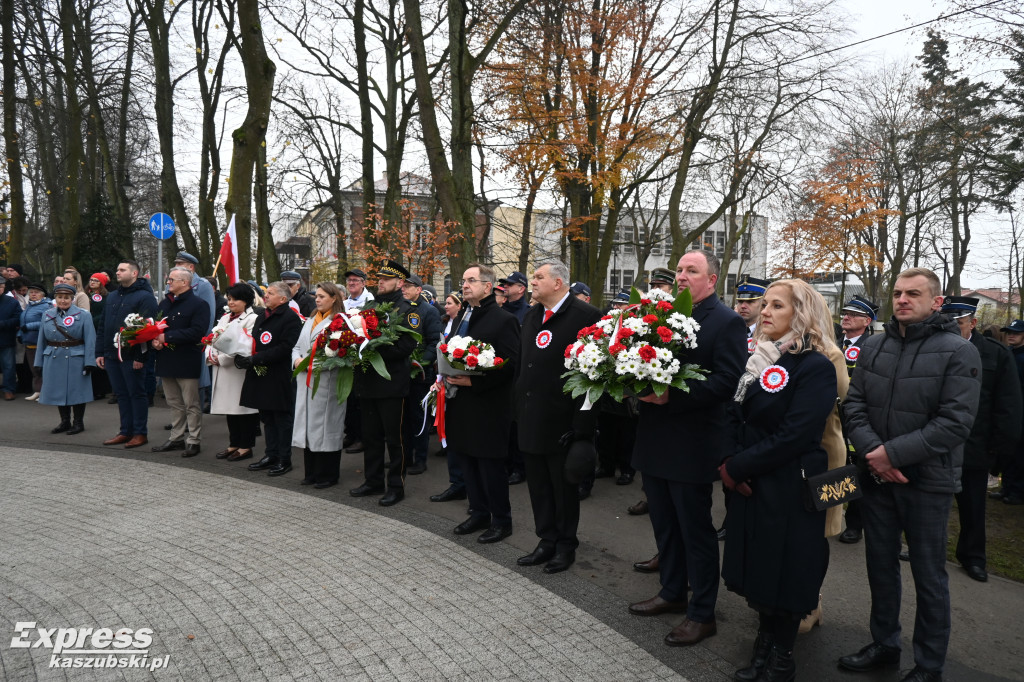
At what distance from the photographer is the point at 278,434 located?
26.6ft

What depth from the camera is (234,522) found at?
617 centimetres

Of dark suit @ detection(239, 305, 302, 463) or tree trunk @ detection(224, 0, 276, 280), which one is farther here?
tree trunk @ detection(224, 0, 276, 280)

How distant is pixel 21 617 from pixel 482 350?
3.50 meters

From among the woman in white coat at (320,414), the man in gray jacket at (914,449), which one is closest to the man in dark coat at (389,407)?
the woman in white coat at (320,414)

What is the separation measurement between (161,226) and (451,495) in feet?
38.1

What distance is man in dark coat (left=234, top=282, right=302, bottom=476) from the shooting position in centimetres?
791

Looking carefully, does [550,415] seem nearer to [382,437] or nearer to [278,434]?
[382,437]

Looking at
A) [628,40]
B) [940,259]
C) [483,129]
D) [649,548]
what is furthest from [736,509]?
[940,259]

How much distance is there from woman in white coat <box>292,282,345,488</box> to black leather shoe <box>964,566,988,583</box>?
567 cm

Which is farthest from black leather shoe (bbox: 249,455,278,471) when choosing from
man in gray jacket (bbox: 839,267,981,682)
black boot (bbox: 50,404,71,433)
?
man in gray jacket (bbox: 839,267,981,682)

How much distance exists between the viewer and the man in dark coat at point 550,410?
16.7 ft

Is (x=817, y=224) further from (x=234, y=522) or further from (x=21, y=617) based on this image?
(x=21, y=617)

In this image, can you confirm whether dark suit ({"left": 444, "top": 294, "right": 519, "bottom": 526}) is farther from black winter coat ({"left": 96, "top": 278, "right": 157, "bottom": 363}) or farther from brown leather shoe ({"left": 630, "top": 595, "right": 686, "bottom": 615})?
black winter coat ({"left": 96, "top": 278, "right": 157, "bottom": 363})

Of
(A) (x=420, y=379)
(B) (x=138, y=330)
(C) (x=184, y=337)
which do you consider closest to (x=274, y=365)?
(C) (x=184, y=337)
